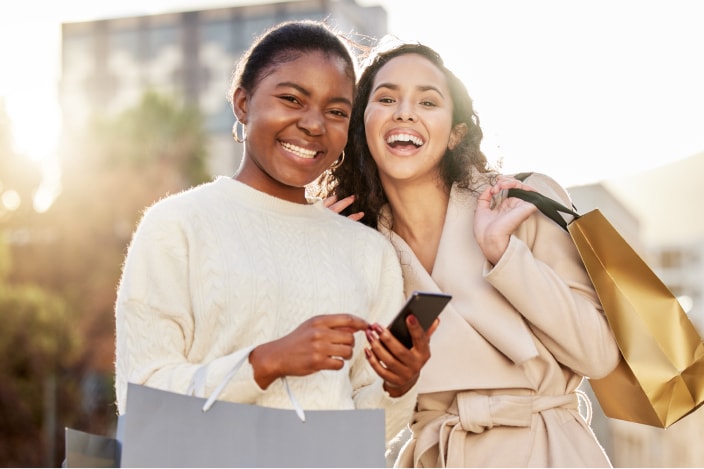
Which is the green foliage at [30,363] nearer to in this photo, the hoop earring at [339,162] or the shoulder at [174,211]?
the hoop earring at [339,162]

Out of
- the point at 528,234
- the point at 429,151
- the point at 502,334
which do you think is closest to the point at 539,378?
the point at 502,334

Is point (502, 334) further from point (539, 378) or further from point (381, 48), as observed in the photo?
point (381, 48)

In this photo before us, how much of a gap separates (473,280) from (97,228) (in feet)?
113

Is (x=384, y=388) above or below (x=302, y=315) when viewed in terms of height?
below

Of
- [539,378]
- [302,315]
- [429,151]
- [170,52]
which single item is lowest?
[539,378]

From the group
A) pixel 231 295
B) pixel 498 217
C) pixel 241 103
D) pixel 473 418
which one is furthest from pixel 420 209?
pixel 231 295

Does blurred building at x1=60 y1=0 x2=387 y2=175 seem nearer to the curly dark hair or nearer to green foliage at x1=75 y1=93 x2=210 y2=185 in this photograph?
green foliage at x1=75 y1=93 x2=210 y2=185

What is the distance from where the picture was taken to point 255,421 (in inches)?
98.0

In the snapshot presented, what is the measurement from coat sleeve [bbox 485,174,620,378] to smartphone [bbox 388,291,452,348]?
36.6 inches

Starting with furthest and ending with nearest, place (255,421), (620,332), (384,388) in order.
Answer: (620,332), (384,388), (255,421)

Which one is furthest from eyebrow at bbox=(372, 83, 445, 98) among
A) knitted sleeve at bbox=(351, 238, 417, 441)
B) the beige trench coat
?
knitted sleeve at bbox=(351, 238, 417, 441)

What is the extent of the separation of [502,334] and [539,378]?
0.21 metres

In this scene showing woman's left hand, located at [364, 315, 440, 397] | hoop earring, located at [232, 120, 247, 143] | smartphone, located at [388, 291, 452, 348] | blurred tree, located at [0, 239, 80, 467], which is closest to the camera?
smartphone, located at [388, 291, 452, 348]

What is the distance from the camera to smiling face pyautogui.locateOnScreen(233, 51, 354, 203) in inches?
117
